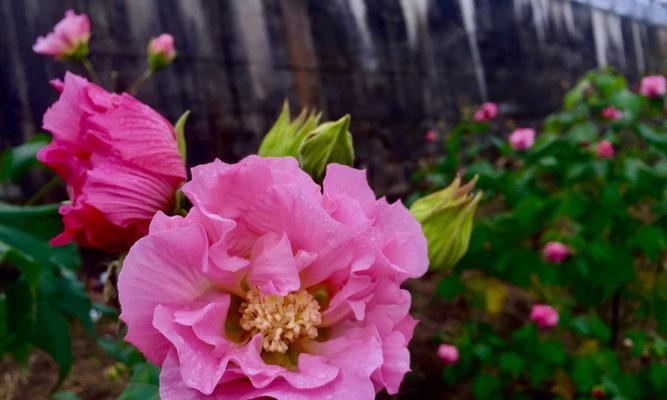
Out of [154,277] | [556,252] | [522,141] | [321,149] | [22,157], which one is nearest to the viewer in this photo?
[154,277]

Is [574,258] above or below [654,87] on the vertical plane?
below

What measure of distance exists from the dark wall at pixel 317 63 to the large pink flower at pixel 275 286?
4.80ft

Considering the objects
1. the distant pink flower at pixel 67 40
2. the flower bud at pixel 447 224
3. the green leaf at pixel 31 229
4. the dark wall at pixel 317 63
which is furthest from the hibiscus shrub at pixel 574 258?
the flower bud at pixel 447 224

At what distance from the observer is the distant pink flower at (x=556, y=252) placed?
1923 millimetres

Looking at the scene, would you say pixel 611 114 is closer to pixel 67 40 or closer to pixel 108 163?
pixel 67 40

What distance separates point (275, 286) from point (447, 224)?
15 centimetres

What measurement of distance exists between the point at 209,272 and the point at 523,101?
3977mm

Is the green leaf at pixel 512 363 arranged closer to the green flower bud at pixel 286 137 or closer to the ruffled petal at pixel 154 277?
the green flower bud at pixel 286 137

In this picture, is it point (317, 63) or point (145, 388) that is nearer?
point (145, 388)

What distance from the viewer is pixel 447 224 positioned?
0.47 metres

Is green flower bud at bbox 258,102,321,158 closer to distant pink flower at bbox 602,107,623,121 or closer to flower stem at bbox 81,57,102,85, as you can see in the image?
flower stem at bbox 81,57,102,85

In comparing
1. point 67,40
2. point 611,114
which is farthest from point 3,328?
point 611,114

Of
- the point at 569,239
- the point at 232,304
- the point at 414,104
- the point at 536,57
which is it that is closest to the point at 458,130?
the point at 414,104

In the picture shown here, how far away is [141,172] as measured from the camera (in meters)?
0.40
